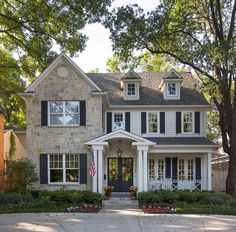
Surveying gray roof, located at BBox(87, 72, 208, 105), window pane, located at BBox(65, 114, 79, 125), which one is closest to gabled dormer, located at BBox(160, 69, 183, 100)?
gray roof, located at BBox(87, 72, 208, 105)

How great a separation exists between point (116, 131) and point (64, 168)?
11.8 feet

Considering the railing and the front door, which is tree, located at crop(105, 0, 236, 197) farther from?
the front door

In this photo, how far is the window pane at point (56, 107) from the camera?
20.4 meters

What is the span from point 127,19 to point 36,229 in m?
12.5

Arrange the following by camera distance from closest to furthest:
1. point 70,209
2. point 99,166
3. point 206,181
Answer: point 70,209, point 99,166, point 206,181

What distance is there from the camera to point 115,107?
77.3 ft

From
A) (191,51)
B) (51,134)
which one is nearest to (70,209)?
(51,134)

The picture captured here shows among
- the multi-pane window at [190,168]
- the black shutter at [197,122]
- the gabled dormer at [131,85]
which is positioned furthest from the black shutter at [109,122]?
the black shutter at [197,122]

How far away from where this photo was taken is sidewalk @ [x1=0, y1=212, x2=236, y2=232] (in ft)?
38.5

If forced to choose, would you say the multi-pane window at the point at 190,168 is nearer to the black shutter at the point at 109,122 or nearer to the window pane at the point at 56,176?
the black shutter at the point at 109,122

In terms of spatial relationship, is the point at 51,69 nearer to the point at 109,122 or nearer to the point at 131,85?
the point at 109,122

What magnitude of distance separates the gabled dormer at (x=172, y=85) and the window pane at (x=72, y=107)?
6.82m

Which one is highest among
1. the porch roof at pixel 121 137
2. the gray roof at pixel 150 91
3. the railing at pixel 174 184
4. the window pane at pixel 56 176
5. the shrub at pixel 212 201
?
the gray roof at pixel 150 91

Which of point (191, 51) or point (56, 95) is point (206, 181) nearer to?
point (191, 51)
